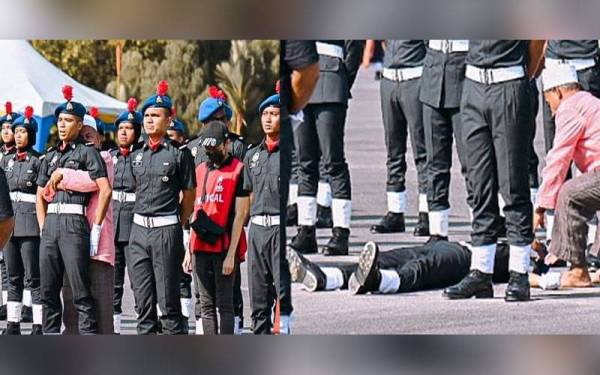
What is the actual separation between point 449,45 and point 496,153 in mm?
616

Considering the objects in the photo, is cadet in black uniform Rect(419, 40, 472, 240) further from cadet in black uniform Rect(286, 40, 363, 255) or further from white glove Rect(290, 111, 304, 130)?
white glove Rect(290, 111, 304, 130)

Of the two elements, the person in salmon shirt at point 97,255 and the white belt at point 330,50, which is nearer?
the white belt at point 330,50

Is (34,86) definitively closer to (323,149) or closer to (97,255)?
(97,255)

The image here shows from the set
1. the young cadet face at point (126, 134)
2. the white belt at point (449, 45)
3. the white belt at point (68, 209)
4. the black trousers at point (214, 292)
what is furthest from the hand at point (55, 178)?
the white belt at point (449, 45)

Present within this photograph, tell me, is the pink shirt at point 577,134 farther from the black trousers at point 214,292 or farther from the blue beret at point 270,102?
the black trousers at point 214,292

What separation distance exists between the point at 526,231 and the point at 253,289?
4.85ft

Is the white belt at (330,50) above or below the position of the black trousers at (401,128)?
above

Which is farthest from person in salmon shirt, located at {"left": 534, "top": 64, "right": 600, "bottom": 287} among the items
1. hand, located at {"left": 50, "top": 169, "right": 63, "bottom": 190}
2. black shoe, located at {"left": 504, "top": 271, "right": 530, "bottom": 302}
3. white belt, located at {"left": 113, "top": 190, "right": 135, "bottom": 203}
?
hand, located at {"left": 50, "top": 169, "right": 63, "bottom": 190}

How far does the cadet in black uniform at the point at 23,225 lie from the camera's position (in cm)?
825

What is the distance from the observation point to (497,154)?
790cm

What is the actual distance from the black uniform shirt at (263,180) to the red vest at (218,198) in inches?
3.6

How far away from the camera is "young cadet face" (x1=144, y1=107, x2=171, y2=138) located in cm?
824

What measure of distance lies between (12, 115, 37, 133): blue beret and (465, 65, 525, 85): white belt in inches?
95.4
